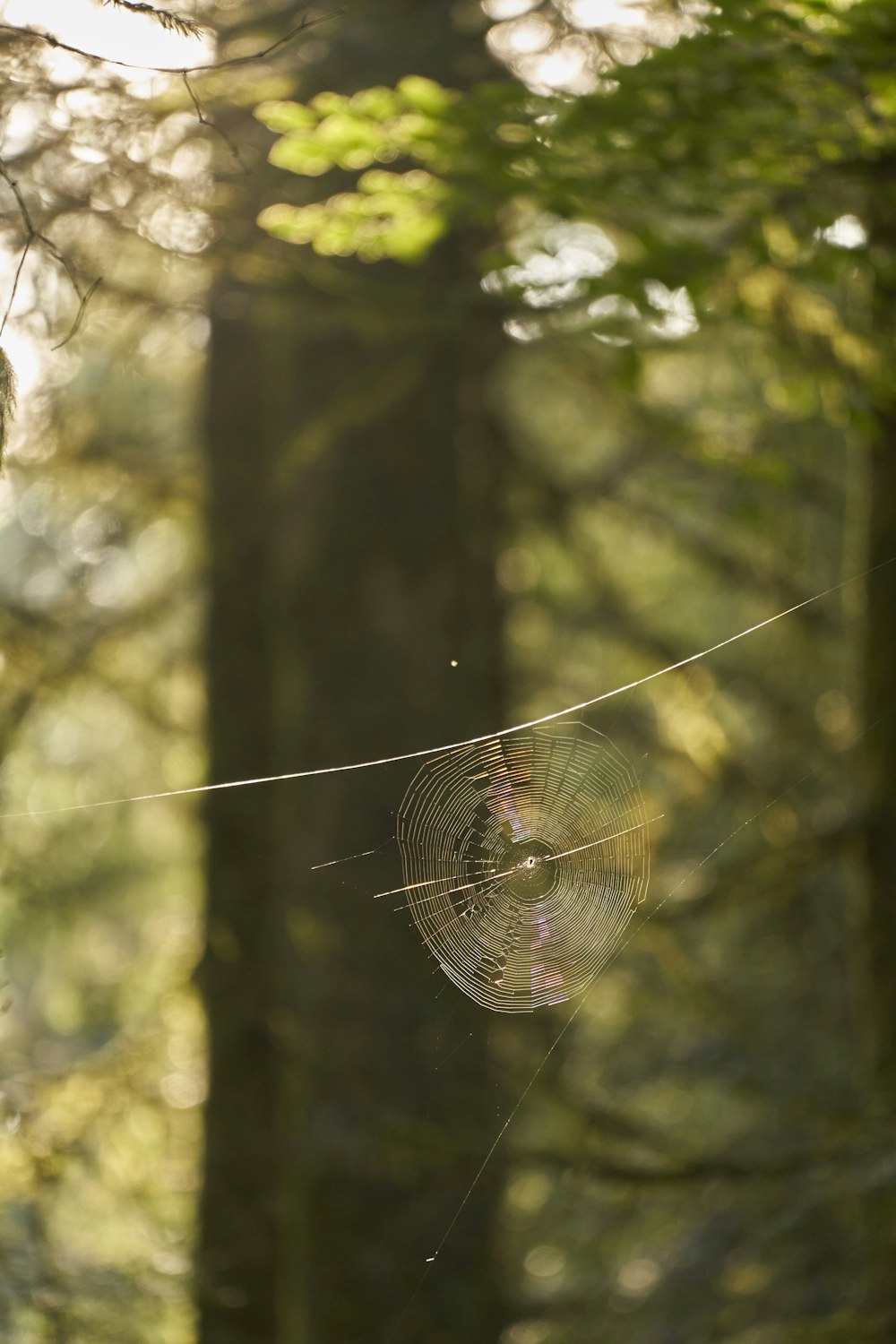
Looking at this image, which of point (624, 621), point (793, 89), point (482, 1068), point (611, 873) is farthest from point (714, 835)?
A: point (793, 89)

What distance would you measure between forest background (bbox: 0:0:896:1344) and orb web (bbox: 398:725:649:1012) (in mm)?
784

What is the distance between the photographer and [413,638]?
12.4ft

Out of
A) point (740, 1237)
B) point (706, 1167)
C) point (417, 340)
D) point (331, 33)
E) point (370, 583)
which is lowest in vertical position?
point (740, 1237)

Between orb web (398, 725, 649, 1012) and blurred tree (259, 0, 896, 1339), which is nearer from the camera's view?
blurred tree (259, 0, 896, 1339)

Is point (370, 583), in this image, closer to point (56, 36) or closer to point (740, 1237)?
point (56, 36)

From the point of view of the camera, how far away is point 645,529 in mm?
4246

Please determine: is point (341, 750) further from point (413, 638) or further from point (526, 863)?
point (526, 863)

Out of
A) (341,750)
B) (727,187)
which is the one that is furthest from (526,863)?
(727,187)

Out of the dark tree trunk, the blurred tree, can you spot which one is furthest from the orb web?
the blurred tree

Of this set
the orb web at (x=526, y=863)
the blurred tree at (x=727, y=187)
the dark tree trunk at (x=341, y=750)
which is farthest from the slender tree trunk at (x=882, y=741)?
the dark tree trunk at (x=341, y=750)

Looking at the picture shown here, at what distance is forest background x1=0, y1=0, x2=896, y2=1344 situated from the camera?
2416 millimetres

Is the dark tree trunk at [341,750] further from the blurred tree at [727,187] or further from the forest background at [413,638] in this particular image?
the blurred tree at [727,187]

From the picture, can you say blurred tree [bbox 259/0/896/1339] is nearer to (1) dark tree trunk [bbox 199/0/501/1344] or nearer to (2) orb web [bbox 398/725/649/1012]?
(1) dark tree trunk [bbox 199/0/501/1344]

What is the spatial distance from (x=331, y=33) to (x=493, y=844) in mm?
3187
